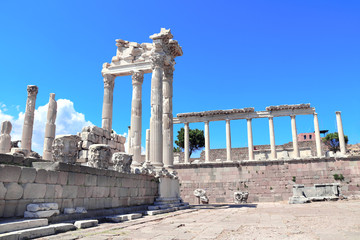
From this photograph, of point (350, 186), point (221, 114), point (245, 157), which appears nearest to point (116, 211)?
point (350, 186)

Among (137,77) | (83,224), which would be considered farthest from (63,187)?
(137,77)

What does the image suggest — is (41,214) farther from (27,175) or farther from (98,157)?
(98,157)

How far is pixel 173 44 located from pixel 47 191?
489 inches

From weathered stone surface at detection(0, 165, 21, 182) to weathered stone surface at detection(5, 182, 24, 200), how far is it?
0.35 feet

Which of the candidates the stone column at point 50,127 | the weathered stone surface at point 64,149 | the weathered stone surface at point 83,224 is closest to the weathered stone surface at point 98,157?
the weathered stone surface at point 64,149

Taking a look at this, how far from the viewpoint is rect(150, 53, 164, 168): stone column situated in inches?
604

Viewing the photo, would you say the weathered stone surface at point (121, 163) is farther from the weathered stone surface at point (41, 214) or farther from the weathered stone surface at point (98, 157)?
the weathered stone surface at point (41, 214)

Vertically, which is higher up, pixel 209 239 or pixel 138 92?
pixel 138 92

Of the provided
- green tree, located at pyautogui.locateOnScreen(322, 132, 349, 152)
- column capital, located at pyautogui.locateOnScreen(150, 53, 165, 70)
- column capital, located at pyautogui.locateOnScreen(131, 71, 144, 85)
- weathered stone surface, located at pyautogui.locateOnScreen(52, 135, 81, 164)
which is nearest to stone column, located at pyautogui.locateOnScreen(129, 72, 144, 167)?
column capital, located at pyautogui.locateOnScreen(131, 71, 144, 85)

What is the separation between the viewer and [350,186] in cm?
2605

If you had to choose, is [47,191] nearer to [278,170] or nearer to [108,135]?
[108,135]

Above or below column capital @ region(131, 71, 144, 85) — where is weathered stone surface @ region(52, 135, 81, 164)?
below

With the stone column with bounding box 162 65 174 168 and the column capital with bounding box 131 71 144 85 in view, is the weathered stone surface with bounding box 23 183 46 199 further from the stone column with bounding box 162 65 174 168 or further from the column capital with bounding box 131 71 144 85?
the column capital with bounding box 131 71 144 85

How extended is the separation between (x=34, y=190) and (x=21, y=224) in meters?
1.07
